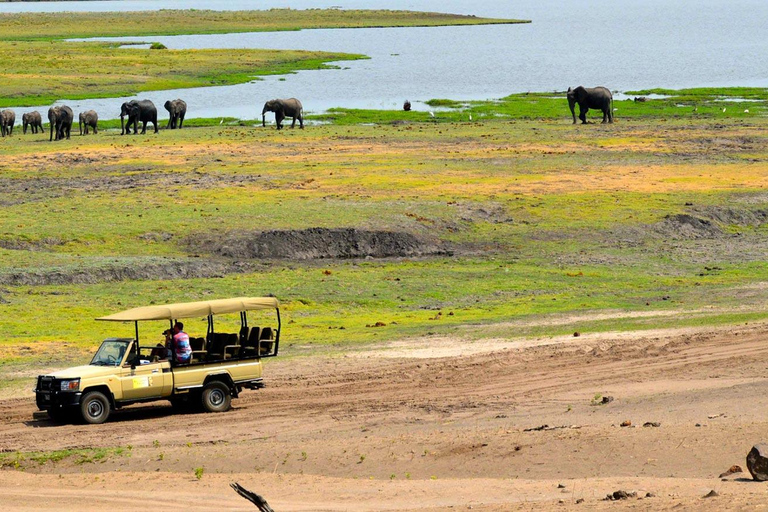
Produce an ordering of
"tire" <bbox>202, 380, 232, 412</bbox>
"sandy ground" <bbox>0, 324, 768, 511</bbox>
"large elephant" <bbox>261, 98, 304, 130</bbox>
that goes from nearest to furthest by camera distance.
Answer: "sandy ground" <bbox>0, 324, 768, 511</bbox> < "tire" <bbox>202, 380, 232, 412</bbox> < "large elephant" <bbox>261, 98, 304, 130</bbox>

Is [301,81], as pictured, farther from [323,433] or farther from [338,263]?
[323,433]

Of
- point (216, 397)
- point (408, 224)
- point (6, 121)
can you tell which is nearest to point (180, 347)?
point (216, 397)

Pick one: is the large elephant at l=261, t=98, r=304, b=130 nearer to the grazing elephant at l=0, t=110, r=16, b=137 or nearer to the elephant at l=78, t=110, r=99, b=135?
the elephant at l=78, t=110, r=99, b=135

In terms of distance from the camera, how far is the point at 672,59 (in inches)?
5032

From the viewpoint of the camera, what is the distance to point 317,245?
36312 mm

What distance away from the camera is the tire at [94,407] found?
64.8 feet

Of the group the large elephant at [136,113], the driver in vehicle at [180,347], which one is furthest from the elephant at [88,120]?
the driver in vehicle at [180,347]

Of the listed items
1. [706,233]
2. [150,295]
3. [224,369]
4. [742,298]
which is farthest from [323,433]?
[706,233]

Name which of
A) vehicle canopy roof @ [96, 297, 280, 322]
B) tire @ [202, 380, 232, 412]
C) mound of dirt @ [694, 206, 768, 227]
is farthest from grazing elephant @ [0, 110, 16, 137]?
tire @ [202, 380, 232, 412]

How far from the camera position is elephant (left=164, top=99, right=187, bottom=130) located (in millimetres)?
64812

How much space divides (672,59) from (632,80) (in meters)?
26.8

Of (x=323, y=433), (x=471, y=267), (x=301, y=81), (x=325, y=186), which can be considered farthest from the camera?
(x=301, y=81)

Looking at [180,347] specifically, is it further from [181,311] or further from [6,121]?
[6,121]

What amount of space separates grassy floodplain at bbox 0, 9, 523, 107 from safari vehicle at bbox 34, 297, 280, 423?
59.3 metres
